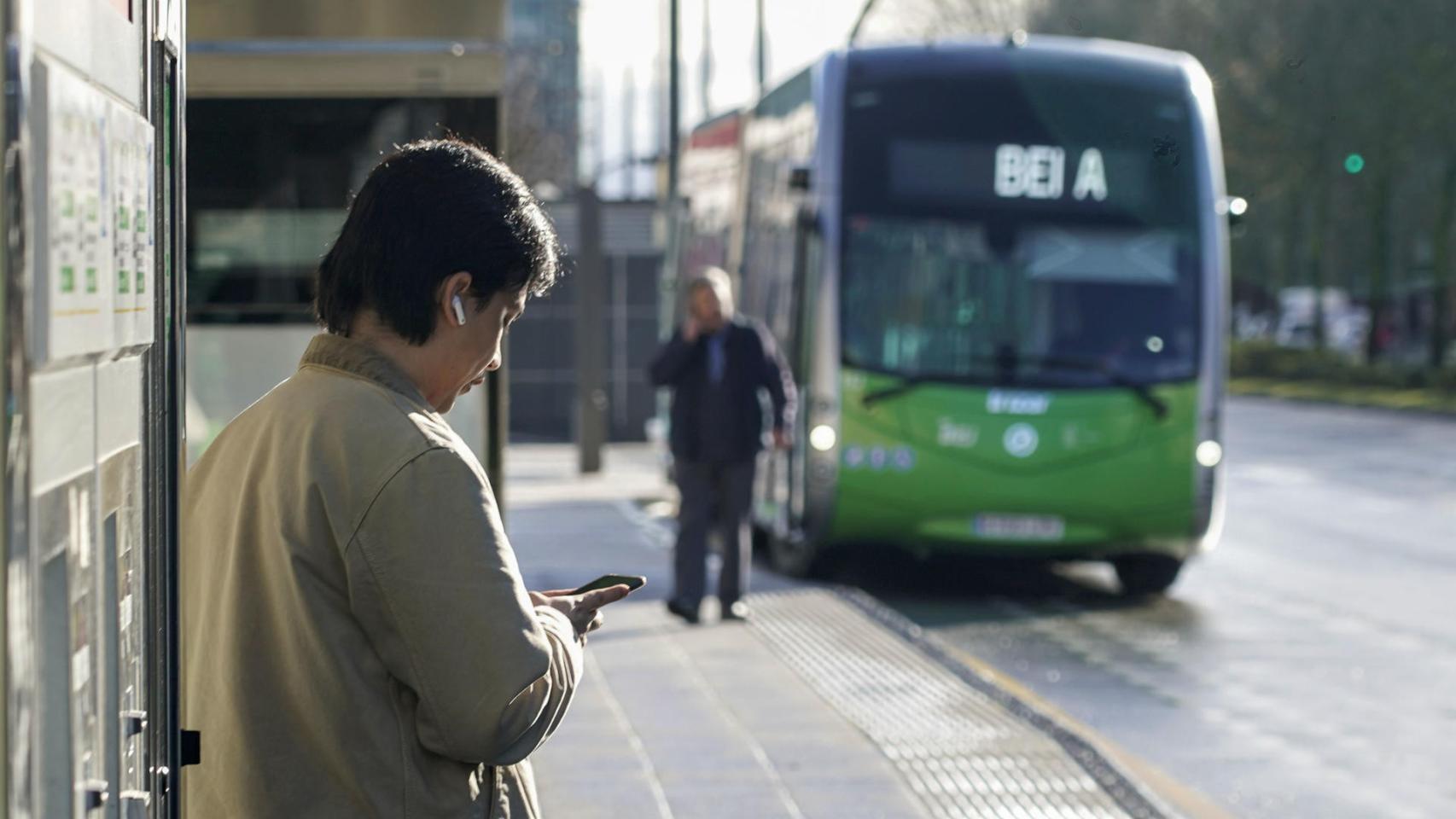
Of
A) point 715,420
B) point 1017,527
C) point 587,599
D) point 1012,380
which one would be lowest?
point 1017,527

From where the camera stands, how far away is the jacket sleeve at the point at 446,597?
231 cm

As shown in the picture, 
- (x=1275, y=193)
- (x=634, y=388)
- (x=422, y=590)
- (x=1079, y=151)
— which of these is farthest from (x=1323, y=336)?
(x=422, y=590)

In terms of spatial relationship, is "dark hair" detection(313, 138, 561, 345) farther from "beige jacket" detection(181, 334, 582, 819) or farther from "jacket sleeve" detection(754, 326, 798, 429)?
"jacket sleeve" detection(754, 326, 798, 429)

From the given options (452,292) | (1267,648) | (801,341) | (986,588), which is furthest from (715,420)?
(452,292)

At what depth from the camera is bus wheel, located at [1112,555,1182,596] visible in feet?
43.2

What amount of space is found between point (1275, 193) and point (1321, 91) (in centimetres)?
460

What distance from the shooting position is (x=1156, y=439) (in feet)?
41.5

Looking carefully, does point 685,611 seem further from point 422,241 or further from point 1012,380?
point 422,241

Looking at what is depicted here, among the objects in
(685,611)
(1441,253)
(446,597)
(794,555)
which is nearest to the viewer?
(446,597)

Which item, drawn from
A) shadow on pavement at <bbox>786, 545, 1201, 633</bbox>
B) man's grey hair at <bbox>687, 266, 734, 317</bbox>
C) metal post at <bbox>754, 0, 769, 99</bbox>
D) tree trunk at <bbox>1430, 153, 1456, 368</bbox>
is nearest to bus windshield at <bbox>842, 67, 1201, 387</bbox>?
shadow on pavement at <bbox>786, 545, 1201, 633</bbox>

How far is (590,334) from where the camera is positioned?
2452 cm

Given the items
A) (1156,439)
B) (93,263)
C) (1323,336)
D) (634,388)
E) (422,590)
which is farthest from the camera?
(1323,336)

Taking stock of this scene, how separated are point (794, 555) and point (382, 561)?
11371 millimetres

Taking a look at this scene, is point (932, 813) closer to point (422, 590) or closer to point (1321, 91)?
point (422, 590)
